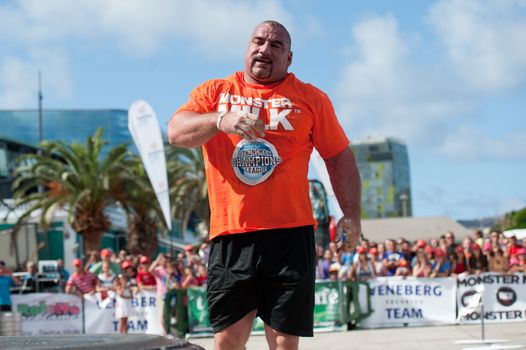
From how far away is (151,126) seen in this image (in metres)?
20.6

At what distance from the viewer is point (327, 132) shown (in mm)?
4250

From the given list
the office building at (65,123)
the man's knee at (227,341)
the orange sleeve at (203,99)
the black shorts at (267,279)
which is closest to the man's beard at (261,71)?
the orange sleeve at (203,99)

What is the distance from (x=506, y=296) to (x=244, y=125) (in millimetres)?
13294

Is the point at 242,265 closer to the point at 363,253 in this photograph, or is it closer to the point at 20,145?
the point at 363,253

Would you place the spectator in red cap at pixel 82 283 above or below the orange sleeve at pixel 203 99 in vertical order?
below

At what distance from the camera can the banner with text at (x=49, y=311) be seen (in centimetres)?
1591

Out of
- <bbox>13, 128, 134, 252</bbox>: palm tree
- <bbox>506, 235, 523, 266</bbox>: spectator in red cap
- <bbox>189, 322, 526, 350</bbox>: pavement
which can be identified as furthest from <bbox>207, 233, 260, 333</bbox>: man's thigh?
<bbox>13, 128, 134, 252</bbox>: palm tree

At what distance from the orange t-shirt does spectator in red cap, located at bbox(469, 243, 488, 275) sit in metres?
12.4

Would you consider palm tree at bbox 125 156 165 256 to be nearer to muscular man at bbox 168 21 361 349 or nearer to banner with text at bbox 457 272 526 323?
banner with text at bbox 457 272 526 323

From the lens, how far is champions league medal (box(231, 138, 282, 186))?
4052mm

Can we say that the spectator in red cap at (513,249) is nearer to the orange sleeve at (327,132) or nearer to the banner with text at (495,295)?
the banner with text at (495,295)

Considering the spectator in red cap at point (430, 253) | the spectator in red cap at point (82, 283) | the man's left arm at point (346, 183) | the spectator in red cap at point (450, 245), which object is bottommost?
the spectator in red cap at point (82, 283)

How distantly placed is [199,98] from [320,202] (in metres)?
17.9

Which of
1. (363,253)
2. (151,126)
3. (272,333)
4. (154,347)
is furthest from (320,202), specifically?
(154,347)
